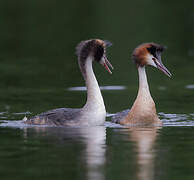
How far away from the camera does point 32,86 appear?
2486 centimetres

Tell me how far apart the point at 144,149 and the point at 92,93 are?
9.74 feet

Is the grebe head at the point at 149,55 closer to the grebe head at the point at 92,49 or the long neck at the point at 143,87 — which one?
the long neck at the point at 143,87

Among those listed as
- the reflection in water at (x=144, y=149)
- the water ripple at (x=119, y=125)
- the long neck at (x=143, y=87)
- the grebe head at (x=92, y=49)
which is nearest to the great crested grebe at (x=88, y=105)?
the grebe head at (x=92, y=49)

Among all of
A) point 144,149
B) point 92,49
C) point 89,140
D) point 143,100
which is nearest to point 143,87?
point 143,100

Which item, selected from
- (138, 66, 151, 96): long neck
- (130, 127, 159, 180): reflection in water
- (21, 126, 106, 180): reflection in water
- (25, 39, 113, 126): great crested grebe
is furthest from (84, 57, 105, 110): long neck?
(138, 66, 151, 96): long neck

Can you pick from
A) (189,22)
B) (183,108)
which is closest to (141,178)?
(183,108)

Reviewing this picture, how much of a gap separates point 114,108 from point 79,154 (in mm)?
6819

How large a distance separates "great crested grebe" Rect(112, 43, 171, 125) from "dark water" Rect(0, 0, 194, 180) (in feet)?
1.27

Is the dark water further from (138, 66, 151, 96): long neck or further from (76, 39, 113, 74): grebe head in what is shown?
(76, 39, 113, 74): grebe head

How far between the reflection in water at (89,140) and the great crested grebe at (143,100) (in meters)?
1.12

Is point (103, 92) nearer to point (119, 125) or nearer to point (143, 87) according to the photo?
point (143, 87)

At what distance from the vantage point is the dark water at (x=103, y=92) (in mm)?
13570

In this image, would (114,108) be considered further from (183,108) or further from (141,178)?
(141,178)

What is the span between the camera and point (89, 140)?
16.0 m
